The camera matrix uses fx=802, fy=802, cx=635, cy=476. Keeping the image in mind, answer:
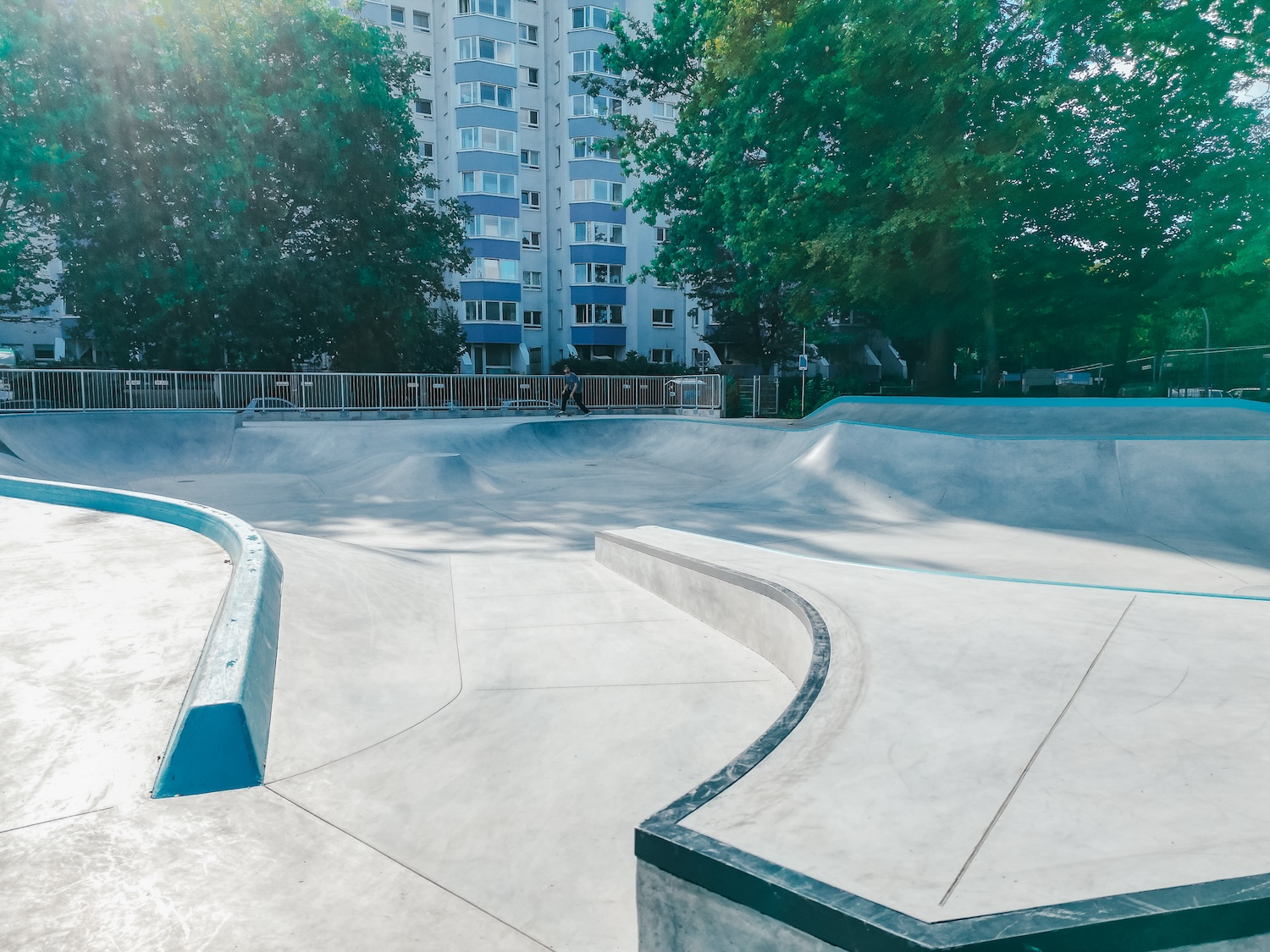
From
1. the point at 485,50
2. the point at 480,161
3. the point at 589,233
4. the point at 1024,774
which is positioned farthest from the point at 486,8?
the point at 1024,774

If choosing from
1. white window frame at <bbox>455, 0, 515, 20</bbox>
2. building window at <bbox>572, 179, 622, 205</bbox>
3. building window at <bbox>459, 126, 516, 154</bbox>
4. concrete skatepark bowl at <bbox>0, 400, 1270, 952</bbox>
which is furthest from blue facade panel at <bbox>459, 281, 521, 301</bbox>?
concrete skatepark bowl at <bbox>0, 400, 1270, 952</bbox>

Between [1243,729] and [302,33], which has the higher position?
[302,33]

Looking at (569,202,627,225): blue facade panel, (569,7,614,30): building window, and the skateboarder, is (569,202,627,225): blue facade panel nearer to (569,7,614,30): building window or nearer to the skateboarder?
(569,7,614,30): building window

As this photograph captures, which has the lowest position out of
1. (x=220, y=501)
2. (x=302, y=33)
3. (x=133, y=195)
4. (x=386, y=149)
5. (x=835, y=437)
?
(x=220, y=501)

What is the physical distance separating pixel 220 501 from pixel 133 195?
18.9 metres

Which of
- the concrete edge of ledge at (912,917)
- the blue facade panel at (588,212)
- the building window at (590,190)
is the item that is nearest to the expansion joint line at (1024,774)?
the concrete edge of ledge at (912,917)

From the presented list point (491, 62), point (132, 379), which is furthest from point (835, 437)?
point (491, 62)

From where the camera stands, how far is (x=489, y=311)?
48938mm

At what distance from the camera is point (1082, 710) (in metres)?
2.77

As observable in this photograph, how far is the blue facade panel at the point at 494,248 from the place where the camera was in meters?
48.4

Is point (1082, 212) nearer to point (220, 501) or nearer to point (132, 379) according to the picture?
point (220, 501)

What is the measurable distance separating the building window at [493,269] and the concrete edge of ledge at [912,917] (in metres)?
49.1

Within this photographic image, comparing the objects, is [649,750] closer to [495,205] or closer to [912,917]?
[912,917]

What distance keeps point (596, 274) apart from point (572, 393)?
25.2 metres
